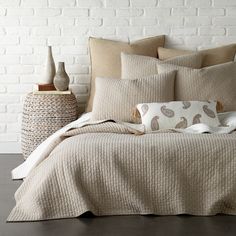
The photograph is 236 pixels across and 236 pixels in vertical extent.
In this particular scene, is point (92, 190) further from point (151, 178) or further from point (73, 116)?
point (73, 116)

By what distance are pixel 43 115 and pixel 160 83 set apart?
3.28 feet

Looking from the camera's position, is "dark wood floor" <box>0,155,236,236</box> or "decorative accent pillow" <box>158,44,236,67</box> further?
"decorative accent pillow" <box>158,44,236,67</box>

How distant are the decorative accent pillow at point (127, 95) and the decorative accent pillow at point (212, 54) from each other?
0.59m

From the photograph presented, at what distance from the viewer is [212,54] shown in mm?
4668

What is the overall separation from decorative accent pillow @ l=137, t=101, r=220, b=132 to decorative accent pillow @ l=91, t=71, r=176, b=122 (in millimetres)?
205

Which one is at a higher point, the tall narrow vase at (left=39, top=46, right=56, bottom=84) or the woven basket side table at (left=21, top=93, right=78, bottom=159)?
the tall narrow vase at (left=39, top=46, right=56, bottom=84)

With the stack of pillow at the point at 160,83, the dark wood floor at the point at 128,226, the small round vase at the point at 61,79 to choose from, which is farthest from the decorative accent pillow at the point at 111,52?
Result: the dark wood floor at the point at 128,226

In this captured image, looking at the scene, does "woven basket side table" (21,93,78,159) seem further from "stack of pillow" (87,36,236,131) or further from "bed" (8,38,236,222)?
"bed" (8,38,236,222)

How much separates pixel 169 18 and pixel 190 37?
25 centimetres

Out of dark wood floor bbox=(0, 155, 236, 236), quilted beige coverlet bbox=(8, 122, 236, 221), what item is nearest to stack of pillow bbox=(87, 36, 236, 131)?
quilted beige coverlet bbox=(8, 122, 236, 221)

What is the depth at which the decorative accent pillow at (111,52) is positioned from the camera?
4672 millimetres

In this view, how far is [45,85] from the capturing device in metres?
4.58

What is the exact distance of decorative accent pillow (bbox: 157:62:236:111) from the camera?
4.16m

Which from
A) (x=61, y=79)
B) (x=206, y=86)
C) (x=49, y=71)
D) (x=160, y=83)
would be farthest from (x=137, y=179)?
(x=49, y=71)
